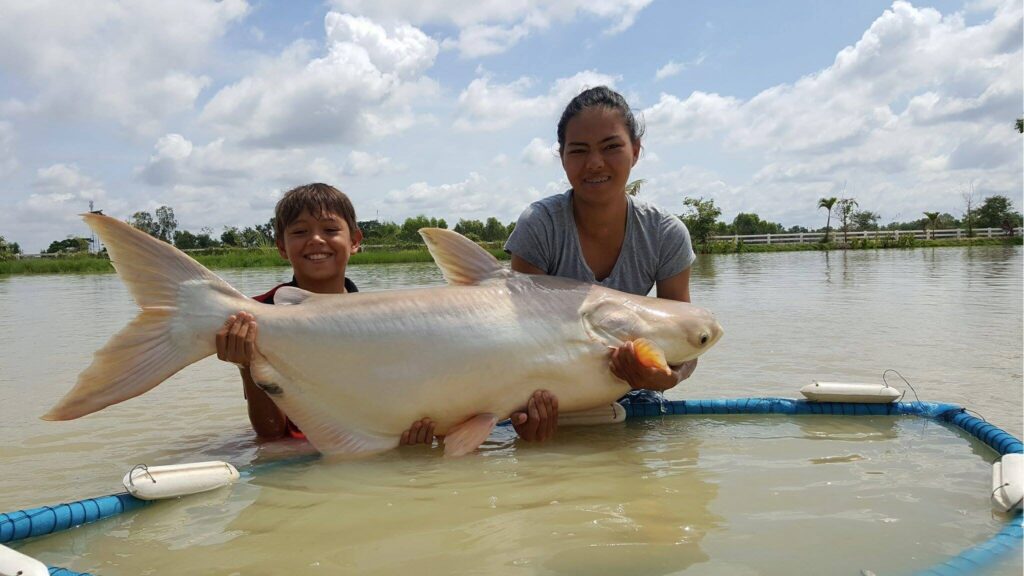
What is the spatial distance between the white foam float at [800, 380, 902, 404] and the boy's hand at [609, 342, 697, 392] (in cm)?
92

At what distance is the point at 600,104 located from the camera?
11.3 ft

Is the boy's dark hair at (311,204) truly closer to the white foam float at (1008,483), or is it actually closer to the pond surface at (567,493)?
the pond surface at (567,493)

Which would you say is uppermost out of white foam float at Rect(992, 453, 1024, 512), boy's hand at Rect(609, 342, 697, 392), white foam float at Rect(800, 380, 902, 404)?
boy's hand at Rect(609, 342, 697, 392)

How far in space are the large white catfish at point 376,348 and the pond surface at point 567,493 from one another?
23 centimetres

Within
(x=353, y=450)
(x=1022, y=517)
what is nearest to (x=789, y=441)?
(x=1022, y=517)

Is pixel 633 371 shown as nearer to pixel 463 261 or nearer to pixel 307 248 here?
pixel 463 261

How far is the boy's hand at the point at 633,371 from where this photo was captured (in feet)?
9.57

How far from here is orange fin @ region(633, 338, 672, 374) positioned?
9.50 ft

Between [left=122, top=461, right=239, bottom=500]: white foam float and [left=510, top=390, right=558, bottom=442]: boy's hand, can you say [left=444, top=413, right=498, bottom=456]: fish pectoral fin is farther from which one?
[left=122, top=461, right=239, bottom=500]: white foam float

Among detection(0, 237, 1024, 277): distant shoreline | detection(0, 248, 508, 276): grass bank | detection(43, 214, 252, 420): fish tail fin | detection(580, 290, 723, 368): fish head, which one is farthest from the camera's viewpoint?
detection(0, 237, 1024, 277): distant shoreline

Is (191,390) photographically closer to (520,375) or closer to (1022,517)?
(520,375)

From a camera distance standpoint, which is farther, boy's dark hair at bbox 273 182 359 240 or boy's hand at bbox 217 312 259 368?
boy's dark hair at bbox 273 182 359 240

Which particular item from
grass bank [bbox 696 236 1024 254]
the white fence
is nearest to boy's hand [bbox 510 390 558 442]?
grass bank [bbox 696 236 1024 254]

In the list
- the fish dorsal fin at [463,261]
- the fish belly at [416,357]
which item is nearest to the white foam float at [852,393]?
the fish belly at [416,357]
